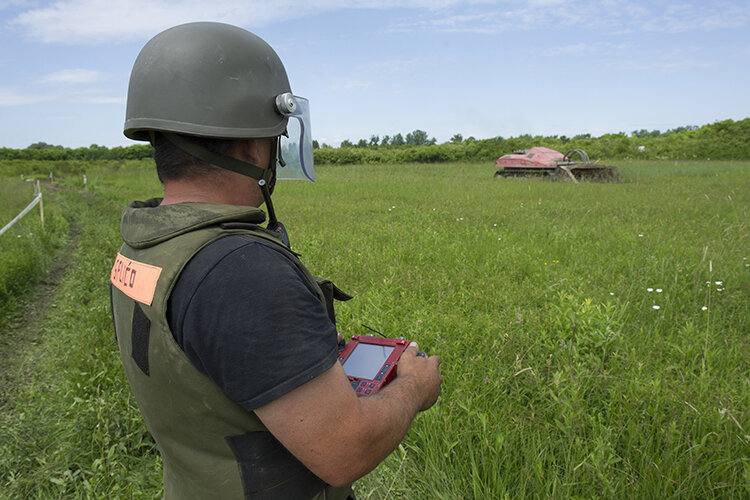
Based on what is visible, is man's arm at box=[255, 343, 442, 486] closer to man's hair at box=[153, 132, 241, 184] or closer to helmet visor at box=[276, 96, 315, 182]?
man's hair at box=[153, 132, 241, 184]

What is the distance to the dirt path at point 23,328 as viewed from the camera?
4399 millimetres

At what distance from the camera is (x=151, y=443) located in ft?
9.99

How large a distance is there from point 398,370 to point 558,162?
18286mm

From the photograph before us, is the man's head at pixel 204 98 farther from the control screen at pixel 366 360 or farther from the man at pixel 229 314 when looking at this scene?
the control screen at pixel 366 360

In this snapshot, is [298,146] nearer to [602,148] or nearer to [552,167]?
[552,167]

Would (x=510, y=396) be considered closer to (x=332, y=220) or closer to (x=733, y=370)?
(x=733, y=370)

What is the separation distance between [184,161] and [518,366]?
240 cm

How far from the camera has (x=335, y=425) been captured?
0.99 meters

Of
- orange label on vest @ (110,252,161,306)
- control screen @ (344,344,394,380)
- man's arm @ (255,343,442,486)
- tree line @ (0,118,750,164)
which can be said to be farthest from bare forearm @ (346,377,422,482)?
tree line @ (0,118,750,164)

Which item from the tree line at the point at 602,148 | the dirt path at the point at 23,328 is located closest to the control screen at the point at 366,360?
the dirt path at the point at 23,328

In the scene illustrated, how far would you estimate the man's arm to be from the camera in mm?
965

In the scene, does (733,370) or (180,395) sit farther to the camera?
(733,370)

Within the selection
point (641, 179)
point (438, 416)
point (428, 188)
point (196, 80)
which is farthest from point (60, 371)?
point (641, 179)

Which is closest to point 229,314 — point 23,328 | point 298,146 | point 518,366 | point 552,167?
point 298,146
